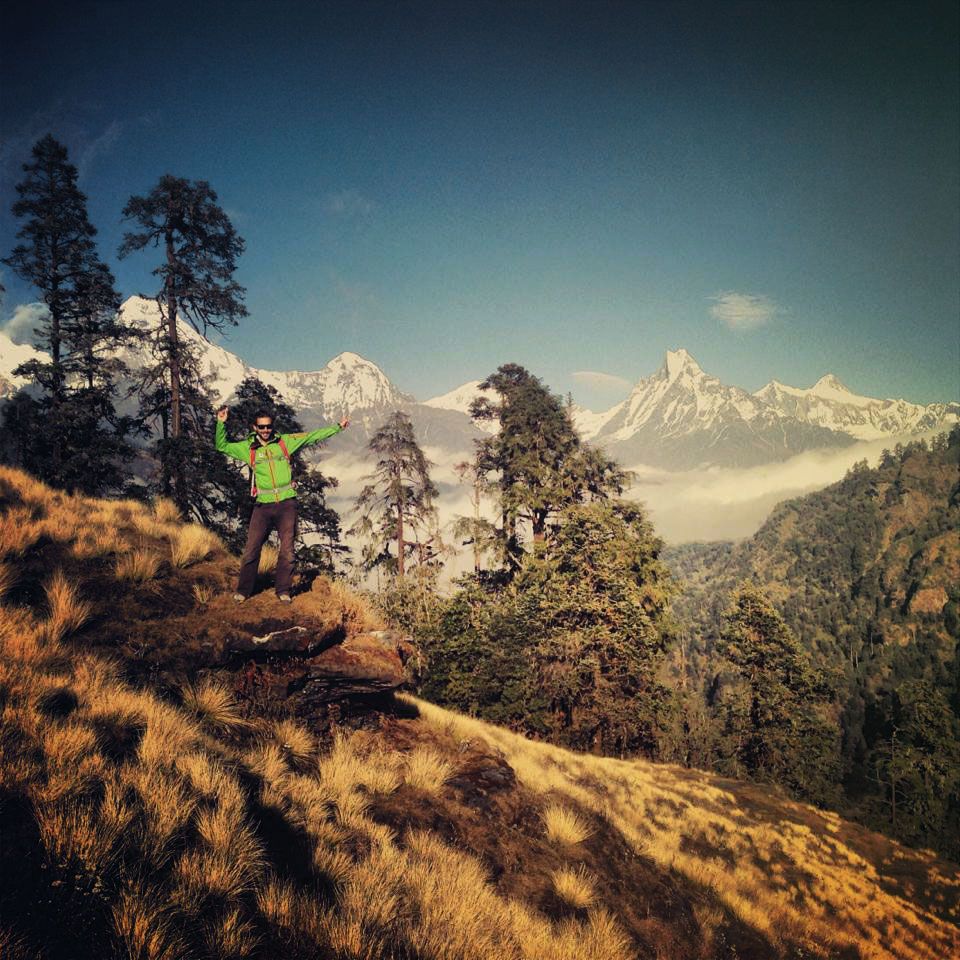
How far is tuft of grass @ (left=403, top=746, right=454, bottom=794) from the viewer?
6147 millimetres

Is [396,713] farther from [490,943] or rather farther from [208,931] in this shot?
[208,931]

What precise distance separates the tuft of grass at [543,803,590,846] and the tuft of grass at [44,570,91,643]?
21.7 feet

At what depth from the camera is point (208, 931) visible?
254cm

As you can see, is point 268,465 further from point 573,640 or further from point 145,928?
point 573,640

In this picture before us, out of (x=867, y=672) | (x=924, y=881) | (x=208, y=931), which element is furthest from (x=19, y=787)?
(x=867, y=672)

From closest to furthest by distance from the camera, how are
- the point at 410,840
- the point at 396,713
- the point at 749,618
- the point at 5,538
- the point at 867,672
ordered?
1. the point at 410,840
2. the point at 5,538
3. the point at 396,713
4. the point at 749,618
5. the point at 867,672

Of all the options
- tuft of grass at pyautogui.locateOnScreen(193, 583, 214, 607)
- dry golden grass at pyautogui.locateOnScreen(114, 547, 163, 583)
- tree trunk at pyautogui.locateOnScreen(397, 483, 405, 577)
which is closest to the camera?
dry golden grass at pyautogui.locateOnScreen(114, 547, 163, 583)

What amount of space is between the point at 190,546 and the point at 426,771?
18.5ft

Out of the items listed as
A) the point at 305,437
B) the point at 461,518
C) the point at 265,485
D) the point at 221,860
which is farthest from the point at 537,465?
the point at 221,860

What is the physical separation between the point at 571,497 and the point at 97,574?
17662 mm

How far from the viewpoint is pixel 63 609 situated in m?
5.54

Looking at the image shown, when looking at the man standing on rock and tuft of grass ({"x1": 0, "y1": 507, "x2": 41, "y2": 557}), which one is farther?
the man standing on rock

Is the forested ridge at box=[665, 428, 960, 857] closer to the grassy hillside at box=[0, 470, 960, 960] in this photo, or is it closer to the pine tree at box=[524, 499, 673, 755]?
the pine tree at box=[524, 499, 673, 755]

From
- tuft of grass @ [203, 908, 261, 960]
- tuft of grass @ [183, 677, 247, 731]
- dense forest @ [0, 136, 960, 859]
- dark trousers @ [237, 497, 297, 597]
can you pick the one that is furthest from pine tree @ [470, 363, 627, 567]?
tuft of grass @ [203, 908, 261, 960]
